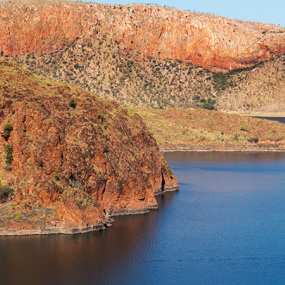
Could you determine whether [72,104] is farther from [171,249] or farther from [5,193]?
[171,249]

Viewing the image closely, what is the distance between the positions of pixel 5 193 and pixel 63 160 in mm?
7575

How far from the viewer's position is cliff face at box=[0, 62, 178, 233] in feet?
199

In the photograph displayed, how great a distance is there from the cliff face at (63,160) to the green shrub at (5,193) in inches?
25.2

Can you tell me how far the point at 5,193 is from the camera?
61531mm

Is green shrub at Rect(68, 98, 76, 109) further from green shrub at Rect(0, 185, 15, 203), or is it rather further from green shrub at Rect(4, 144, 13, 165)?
green shrub at Rect(0, 185, 15, 203)

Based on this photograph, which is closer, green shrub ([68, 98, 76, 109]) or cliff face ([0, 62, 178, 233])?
cliff face ([0, 62, 178, 233])

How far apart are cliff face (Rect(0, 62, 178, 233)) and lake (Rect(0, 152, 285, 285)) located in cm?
248

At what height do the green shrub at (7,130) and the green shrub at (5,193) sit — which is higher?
the green shrub at (7,130)

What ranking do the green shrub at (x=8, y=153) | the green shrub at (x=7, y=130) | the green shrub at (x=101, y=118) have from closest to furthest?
the green shrub at (x=8, y=153) → the green shrub at (x=7, y=130) → the green shrub at (x=101, y=118)

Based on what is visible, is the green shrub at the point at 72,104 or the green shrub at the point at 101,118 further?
the green shrub at the point at 101,118

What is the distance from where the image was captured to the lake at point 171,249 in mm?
50781

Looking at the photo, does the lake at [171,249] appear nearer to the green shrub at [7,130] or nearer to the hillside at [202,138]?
the green shrub at [7,130]

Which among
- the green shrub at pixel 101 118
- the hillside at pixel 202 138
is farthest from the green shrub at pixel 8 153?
the hillside at pixel 202 138

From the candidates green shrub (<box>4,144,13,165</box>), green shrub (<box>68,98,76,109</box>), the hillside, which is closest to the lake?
green shrub (<box>4,144,13,165</box>)
